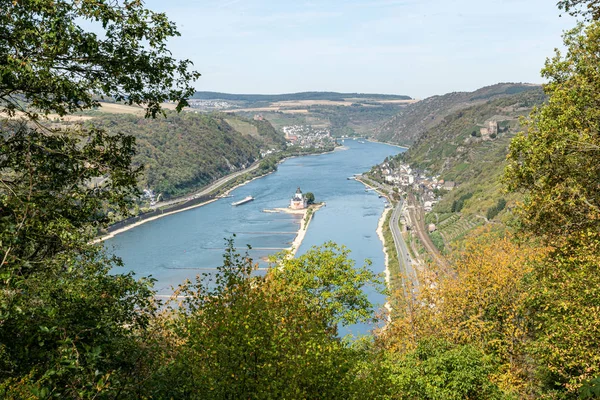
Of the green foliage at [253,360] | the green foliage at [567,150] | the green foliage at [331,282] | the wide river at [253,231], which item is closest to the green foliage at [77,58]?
the green foliage at [253,360]

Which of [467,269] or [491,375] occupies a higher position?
[467,269]

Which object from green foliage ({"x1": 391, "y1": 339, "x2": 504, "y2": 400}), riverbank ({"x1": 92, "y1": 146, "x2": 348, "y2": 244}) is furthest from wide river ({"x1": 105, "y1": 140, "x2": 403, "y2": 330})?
green foliage ({"x1": 391, "y1": 339, "x2": 504, "y2": 400})

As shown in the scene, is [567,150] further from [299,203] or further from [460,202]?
[299,203]

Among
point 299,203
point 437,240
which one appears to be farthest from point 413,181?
point 437,240

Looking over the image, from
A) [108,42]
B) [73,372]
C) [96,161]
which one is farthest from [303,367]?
[108,42]

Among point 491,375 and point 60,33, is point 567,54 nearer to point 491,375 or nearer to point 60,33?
point 491,375

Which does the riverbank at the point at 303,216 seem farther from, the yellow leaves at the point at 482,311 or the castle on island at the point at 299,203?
the yellow leaves at the point at 482,311
